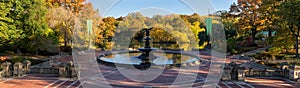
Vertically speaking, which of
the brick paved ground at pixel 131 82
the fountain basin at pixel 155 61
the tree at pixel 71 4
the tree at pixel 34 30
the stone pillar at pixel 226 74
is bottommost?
the brick paved ground at pixel 131 82

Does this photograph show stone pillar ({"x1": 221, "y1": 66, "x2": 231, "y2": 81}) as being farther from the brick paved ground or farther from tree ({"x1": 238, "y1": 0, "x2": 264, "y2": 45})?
tree ({"x1": 238, "y1": 0, "x2": 264, "y2": 45})

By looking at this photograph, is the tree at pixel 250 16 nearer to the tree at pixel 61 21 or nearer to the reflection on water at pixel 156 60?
the reflection on water at pixel 156 60

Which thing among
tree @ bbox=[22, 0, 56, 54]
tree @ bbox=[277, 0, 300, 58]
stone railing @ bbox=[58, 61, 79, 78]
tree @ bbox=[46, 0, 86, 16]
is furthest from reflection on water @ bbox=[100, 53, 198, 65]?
tree @ bbox=[46, 0, 86, 16]

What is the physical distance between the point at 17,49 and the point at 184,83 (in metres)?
21.6

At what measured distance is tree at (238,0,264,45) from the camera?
34.8 meters

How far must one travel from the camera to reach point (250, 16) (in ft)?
116

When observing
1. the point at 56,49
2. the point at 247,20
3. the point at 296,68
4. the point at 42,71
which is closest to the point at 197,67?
the point at 296,68

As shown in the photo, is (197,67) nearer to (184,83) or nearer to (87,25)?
(184,83)

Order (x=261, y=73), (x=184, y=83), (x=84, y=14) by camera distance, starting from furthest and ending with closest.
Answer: (x=84, y=14) → (x=261, y=73) → (x=184, y=83)

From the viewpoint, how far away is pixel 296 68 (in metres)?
15.5

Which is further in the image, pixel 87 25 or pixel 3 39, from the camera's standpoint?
pixel 87 25

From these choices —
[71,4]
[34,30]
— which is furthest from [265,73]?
[71,4]

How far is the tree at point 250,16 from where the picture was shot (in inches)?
1368

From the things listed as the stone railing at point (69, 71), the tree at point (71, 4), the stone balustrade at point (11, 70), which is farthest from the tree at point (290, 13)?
the tree at point (71, 4)
